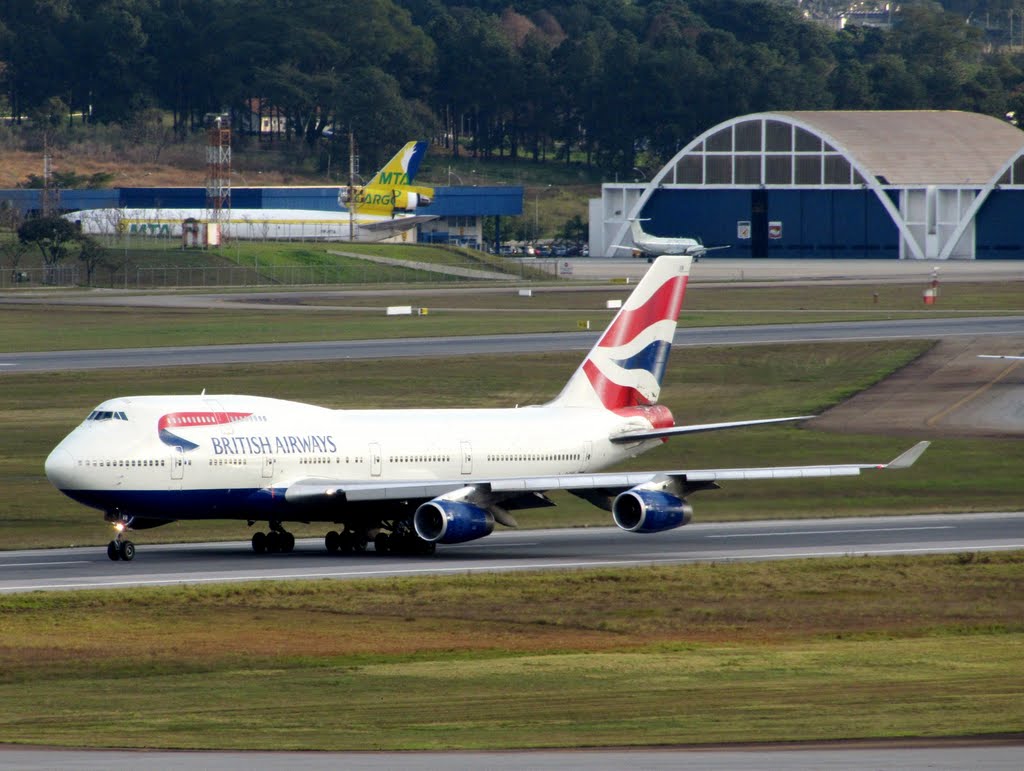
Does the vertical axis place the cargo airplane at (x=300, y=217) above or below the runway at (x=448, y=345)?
above

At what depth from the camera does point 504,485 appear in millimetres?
45875

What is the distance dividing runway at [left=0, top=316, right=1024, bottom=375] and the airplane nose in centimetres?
4196

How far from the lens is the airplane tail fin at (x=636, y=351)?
53062 millimetres

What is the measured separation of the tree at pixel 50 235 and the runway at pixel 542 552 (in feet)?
385

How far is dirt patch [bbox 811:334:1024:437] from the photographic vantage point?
6838 centimetres

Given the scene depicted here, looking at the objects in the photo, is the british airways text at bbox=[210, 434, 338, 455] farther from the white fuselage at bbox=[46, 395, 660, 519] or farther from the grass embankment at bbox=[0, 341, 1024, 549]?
the grass embankment at bbox=[0, 341, 1024, 549]

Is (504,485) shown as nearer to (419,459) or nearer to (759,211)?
(419,459)

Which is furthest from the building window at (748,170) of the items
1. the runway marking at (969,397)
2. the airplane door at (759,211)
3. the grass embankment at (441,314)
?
the runway marking at (969,397)

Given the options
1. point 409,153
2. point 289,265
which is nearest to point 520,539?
point 289,265

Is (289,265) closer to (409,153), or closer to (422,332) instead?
(409,153)

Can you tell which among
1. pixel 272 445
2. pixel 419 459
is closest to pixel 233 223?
pixel 419 459

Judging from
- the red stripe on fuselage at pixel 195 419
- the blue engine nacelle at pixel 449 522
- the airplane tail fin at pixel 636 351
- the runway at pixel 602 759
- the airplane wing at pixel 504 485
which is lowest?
the blue engine nacelle at pixel 449 522

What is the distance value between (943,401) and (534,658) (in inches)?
1853

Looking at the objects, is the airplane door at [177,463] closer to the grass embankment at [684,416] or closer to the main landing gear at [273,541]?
the main landing gear at [273,541]
